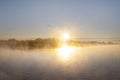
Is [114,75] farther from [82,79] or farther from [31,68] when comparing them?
[31,68]

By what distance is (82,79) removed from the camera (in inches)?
2313

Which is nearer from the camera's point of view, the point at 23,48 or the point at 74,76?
the point at 74,76

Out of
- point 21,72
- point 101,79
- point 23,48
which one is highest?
point 23,48

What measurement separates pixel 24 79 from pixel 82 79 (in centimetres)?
1403

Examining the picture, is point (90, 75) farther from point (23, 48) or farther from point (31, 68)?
point (23, 48)

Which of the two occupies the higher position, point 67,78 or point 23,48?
point 23,48

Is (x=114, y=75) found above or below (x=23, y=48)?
below

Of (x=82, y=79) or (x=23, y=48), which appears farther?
(x=23, y=48)

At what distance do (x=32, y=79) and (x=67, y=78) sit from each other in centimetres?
853

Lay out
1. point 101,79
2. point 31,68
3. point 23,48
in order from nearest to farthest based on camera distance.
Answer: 1. point 101,79
2. point 31,68
3. point 23,48

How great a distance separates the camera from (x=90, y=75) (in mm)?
63531

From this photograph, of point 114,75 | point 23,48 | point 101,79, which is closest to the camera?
point 101,79

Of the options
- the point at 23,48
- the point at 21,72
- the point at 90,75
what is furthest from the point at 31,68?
the point at 23,48

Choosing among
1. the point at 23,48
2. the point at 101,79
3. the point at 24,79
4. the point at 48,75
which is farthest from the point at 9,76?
the point at 23,48
